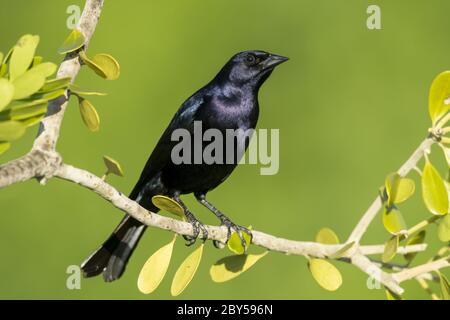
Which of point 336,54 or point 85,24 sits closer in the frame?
point 85,24

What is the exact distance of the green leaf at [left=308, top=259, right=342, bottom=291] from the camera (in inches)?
87.4

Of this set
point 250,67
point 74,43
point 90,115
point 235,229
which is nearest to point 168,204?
point 90,115

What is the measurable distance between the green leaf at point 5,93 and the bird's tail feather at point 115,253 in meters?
1.80

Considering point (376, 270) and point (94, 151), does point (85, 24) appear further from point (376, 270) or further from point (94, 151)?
point (94, 151)

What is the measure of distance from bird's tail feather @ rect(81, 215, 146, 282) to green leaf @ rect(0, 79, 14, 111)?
1.80m

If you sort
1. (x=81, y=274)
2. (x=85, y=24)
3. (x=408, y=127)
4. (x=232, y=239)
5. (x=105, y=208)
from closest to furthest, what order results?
(x=85, y=24), (x=232, y=239), (x=81, y=274), (x=105, y=208), (x=408, y=127)

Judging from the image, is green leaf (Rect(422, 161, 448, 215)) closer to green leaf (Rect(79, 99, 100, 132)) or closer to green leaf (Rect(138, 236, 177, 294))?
green leaf (Rect(138, 236, 177, 294))

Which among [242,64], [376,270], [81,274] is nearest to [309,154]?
A: [242,64]

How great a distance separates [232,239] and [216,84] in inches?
50.3

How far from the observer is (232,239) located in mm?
2170

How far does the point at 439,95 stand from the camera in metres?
2.03

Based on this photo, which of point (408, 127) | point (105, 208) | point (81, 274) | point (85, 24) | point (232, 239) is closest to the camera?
point (85, 24)

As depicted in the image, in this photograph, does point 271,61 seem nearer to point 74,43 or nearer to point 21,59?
point 74,43

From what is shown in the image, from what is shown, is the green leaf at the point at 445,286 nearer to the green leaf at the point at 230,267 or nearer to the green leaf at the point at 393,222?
the green leaf at the point at 393,222
